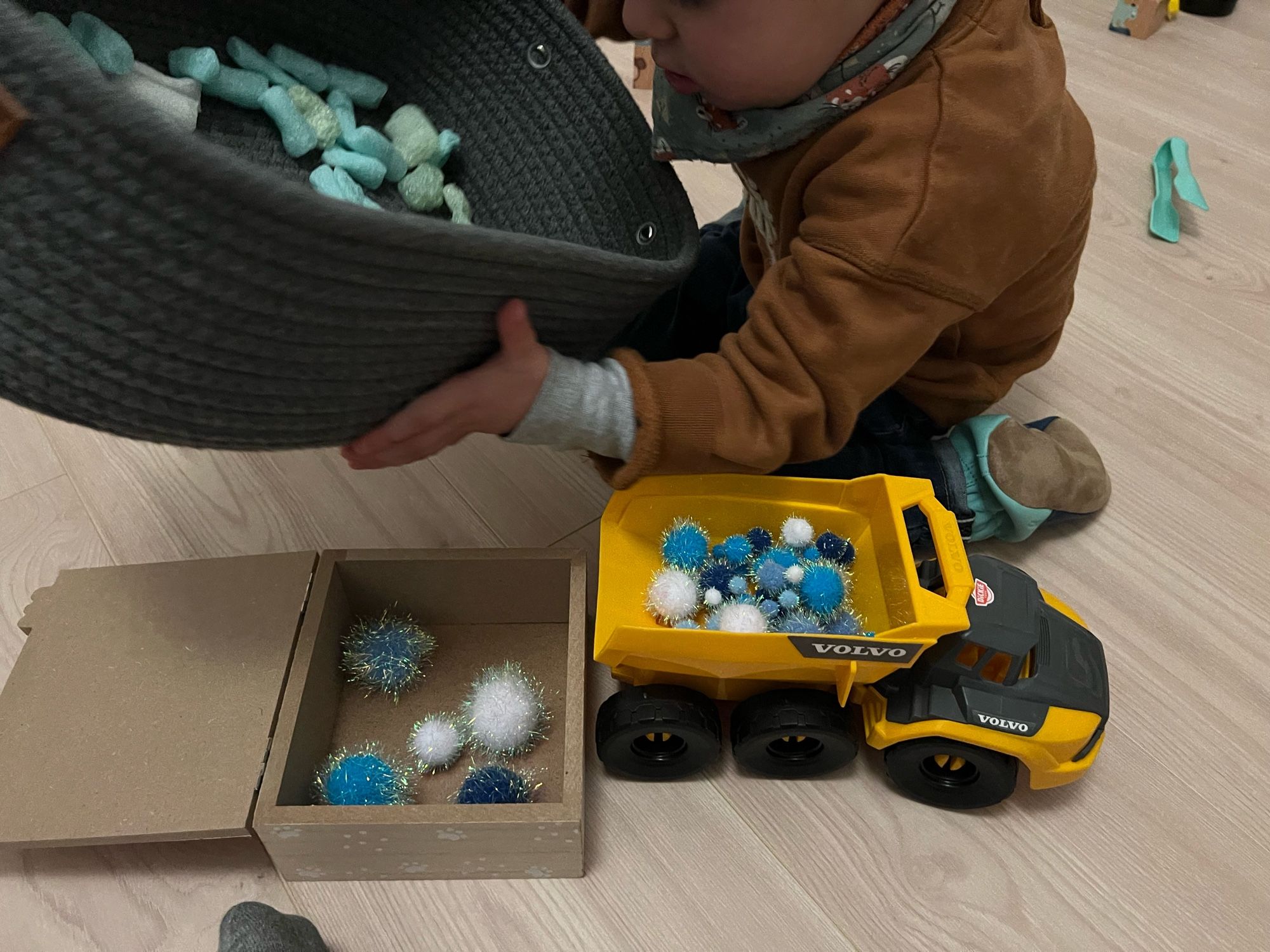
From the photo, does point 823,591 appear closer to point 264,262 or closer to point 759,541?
point 759,541

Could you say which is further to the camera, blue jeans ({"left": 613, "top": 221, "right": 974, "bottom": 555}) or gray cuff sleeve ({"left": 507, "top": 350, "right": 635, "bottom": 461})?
blue jeans ({"left": 613, "top": 221, "right": 974, "bottom": 555})

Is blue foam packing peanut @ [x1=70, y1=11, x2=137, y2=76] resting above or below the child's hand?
above

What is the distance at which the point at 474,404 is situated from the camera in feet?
1.72

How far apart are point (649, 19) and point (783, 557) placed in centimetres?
35

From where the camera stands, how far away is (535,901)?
1.91 feet

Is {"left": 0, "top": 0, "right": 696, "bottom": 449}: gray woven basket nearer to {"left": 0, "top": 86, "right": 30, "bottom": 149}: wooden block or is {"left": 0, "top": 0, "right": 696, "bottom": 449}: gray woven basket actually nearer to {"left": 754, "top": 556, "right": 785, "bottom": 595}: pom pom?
{"left": 0, "top": 86, "right": 30, "bottom": 149}: wooden block

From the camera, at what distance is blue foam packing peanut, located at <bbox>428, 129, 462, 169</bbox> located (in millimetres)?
733

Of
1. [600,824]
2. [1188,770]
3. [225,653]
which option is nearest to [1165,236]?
[1188,770]

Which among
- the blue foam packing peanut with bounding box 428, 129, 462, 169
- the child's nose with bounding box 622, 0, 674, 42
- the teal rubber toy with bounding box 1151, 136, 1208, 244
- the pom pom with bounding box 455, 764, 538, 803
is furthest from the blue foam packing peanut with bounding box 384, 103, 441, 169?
the teal rubber toy with bounding box 1151, 136, 1208, 244

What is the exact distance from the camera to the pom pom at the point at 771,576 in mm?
606

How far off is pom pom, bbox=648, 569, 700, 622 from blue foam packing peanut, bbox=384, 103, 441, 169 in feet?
1.31

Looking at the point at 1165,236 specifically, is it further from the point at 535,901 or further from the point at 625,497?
the point at 535,901

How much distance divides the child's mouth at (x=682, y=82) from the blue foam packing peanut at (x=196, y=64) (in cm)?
35

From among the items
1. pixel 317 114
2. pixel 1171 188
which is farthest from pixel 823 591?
pixel 1171 188
